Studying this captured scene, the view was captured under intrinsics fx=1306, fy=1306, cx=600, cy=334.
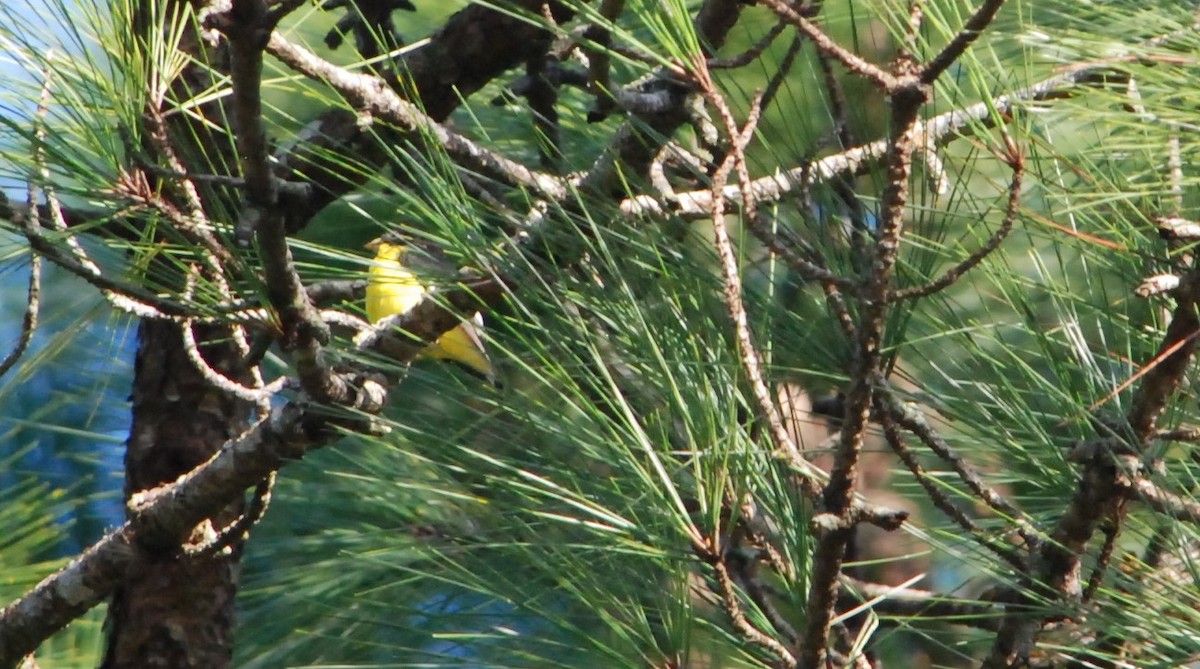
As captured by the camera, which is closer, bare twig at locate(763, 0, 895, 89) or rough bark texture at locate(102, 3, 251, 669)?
bare twig at locate(763, 0, 895, 89)

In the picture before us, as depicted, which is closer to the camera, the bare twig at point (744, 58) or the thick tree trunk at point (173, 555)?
the bare twig at point (744, 58)

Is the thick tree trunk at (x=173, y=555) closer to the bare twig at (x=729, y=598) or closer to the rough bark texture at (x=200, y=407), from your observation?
the rough bark texture at (x=200, y=407)

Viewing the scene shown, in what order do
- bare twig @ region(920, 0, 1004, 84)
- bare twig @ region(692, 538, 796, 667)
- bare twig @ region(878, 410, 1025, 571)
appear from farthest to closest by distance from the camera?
bare twig @ region(878, 410, 1025, 571), bare twig @ region(692, 538, 796, 667), bare twig @ region(920, 0, 1004, 84)

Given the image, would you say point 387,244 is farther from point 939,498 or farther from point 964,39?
point 964,39

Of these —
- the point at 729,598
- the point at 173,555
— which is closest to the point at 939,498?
the point at 729,598

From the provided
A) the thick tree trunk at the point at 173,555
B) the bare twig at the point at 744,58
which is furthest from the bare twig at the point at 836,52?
the thick tree trunk at the point at 173,555

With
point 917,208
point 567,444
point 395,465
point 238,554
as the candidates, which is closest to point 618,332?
point 567,444

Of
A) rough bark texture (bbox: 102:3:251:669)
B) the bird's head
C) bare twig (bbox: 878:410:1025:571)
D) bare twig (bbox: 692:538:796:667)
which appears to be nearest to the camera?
bare twig (bbox: 692:538:796:667)

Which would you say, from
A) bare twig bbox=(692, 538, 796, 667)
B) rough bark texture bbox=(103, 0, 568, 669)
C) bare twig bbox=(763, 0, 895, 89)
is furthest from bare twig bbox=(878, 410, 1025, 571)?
rough bark texture bbox=(103, 0, 568, 669)

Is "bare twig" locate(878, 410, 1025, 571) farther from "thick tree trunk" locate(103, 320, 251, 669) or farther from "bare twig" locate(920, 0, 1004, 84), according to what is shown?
"thick tree trunk" locate(103, 320, 251, 669)

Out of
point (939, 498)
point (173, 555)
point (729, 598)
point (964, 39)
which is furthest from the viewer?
point (173, 555)

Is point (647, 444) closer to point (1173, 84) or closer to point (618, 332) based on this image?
point (618, 332)

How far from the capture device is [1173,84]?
0.67m

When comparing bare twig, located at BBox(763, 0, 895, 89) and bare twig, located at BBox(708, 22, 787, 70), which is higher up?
bare twig, located at BBox(763, 0, 895, 89)
